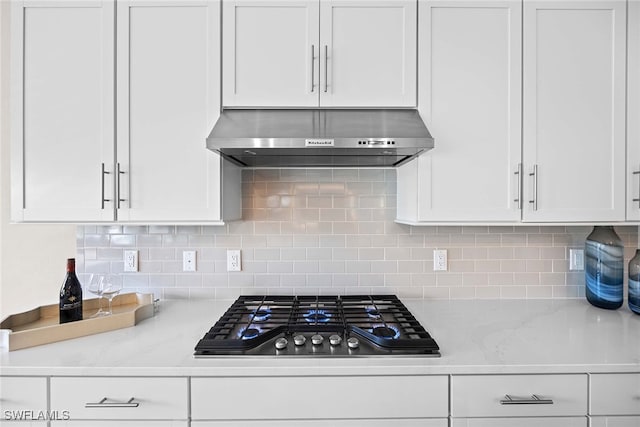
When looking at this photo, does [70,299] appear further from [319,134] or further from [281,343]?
[319,134]

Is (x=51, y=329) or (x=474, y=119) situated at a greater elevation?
(x=474, y=119)

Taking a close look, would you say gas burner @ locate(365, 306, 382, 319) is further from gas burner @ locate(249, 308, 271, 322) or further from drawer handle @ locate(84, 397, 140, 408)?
drawer handle @ locate(84, 397, 140, 408)

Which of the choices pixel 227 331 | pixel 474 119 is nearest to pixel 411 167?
pixel 474 119

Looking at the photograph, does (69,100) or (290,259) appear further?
(290,259)

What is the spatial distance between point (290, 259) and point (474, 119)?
1.18m

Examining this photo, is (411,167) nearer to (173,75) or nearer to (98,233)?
(173,75)

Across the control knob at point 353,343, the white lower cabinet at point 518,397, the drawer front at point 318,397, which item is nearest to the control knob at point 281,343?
the drawer front at point 318,397

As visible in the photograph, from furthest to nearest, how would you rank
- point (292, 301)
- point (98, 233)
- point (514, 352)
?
point (98, 233), point (292, 301), point (514, 352)

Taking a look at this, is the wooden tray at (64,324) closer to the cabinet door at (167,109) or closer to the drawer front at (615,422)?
the cabinet door at (167,109)

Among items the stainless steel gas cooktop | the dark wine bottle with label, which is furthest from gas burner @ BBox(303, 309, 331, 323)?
the dark wine bottle with label

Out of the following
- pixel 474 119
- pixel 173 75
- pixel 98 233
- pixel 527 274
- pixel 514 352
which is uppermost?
pixel 173 75

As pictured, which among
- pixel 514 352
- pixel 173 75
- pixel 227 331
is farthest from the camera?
pixel 173 75

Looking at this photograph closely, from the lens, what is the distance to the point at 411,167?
1.74 meters

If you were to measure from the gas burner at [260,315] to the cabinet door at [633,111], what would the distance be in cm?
174
